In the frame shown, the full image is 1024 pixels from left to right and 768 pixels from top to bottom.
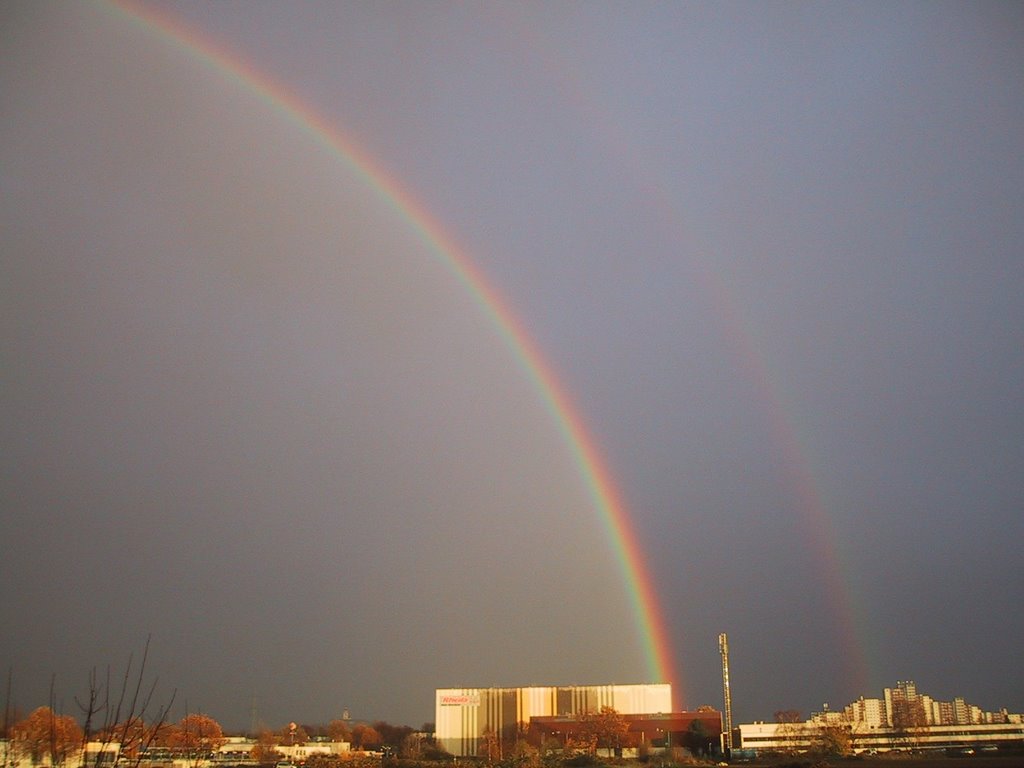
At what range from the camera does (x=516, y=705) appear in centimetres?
9850

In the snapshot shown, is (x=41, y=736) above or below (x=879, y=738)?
above

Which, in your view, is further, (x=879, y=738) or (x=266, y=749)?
(x=879, y=738)

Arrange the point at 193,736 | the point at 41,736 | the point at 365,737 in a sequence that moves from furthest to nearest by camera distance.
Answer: the point at 365,737 < the point at 193,736 < the point at 41,736

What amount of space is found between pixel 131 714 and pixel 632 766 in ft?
184

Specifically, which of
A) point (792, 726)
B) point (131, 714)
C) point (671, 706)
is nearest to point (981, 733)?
point (792, 726)

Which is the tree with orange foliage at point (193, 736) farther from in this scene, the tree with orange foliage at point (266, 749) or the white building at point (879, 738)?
the white building at point (879, 738)

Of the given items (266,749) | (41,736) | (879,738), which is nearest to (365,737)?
(266,749)

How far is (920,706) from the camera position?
17988 centimetres

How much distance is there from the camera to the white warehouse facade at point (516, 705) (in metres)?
97.0

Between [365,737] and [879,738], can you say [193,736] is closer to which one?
[365,737]

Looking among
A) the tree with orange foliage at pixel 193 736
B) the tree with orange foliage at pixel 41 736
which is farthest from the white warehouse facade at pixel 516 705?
the tree with orange foliage at pixel 41 736

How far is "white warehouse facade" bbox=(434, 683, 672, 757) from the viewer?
9700cm

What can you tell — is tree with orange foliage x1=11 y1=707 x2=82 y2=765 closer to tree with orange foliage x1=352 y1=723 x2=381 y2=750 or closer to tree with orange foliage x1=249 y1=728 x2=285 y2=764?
tree with orange foliage x1=249 y1=728 x2=285 y2=764

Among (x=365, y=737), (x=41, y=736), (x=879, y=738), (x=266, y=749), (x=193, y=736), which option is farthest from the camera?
(x=365, y=737)
